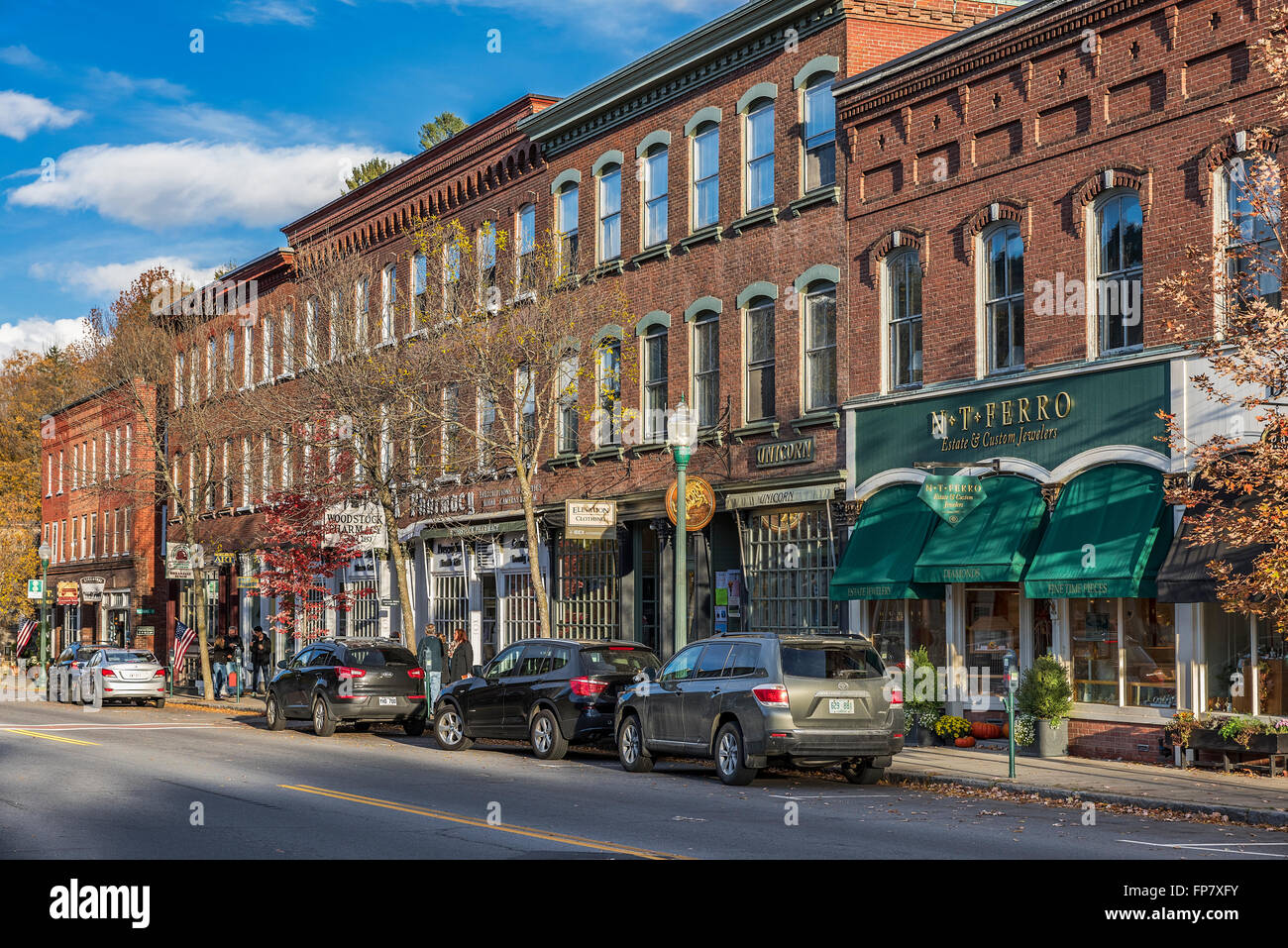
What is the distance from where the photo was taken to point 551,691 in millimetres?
21016

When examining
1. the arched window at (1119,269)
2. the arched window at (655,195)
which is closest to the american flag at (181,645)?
the arched window at (655,195)

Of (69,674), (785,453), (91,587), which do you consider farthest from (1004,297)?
(91,587)

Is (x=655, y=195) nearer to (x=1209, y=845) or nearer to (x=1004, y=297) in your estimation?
(x=1004, y=297)

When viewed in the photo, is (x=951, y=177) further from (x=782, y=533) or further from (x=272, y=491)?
(x=272, y=491)

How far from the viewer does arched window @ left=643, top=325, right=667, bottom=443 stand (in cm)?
2920

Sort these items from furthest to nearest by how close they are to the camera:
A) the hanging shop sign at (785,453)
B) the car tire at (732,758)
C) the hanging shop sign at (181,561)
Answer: the hanging shop sign at (181,561) < the hanging shop sign at (785,453) < the car tire at (732,758)

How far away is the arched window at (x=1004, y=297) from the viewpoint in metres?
21.7

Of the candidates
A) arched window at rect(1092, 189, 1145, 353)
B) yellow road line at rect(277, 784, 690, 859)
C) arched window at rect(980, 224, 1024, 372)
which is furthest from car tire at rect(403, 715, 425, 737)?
arched window at rect(1092, 189, 1145, 353)

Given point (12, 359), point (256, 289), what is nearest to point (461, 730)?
point (256, 289)

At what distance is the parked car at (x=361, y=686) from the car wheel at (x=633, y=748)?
Result: 7.50 metres

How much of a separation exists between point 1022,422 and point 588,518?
856 centimetres

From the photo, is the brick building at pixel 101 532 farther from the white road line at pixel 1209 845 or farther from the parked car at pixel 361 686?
the white road line at pixel 1209 845

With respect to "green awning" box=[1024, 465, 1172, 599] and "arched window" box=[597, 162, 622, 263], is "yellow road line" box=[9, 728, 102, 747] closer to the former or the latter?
"arched window" box=[597, 162, 622, 263]
